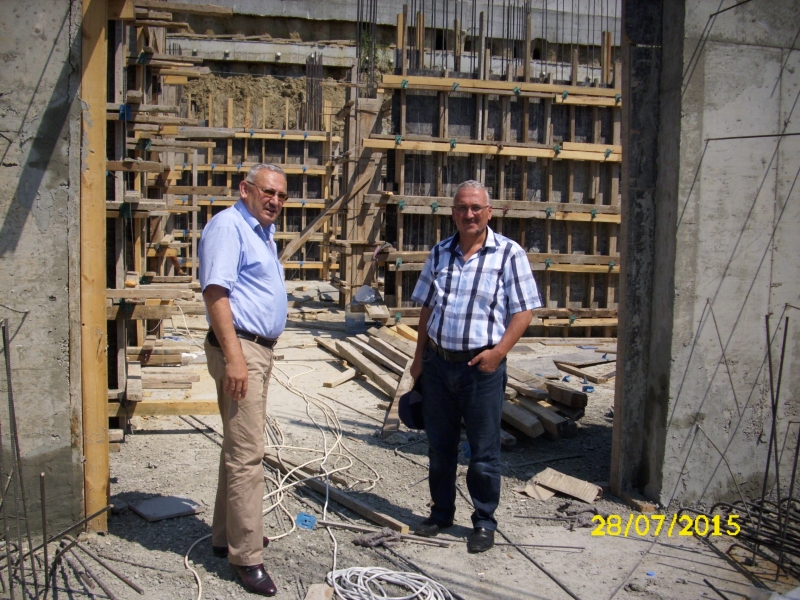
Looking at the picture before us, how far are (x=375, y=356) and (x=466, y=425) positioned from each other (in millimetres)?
4771

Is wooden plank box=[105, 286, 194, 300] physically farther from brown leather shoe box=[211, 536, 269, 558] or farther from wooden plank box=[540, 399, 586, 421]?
wooden plank box=[540, 399, 586, 421]

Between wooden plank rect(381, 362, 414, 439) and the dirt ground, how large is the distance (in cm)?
14

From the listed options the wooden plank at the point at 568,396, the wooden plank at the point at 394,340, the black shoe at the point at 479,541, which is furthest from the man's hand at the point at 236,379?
the wooden plank at the point at 394,340

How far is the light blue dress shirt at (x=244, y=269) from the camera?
4027mm

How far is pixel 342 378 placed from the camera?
30.0 feet

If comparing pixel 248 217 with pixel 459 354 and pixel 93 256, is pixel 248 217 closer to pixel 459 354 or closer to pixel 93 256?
pixel 93 256

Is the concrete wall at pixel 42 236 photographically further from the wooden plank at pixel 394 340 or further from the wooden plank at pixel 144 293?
the wooden plank at pixel 394 340

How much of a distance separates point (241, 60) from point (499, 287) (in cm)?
2228

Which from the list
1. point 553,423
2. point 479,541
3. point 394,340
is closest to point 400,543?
point 479,541

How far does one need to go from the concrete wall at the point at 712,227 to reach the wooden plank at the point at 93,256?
354 cm

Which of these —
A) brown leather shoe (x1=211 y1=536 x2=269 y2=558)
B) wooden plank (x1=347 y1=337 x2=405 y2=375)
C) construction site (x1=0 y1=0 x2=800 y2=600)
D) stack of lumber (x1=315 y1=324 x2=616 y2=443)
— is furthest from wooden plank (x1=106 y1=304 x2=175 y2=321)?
wooden plank (x1=347 y1=337 x2=405 y2=375)

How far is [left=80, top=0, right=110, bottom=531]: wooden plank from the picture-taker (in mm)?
4457

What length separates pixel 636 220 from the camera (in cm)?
553

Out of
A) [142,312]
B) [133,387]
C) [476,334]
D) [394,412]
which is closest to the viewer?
[476,334]
